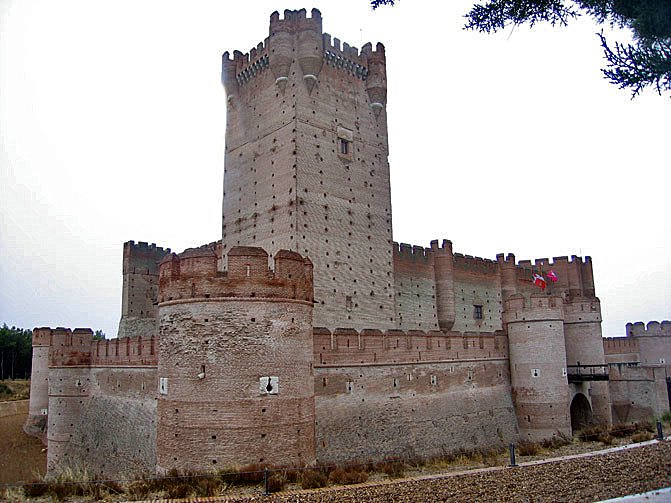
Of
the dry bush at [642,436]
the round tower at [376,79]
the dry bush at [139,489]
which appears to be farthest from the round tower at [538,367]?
the dry bush at [139,489]

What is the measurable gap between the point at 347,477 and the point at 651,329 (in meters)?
25.1

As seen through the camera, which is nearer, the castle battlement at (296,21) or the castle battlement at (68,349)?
the castle battlement at (68,349)

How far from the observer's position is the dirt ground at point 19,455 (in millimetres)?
19547

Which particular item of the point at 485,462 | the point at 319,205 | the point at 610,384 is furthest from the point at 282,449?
the point at 610,384

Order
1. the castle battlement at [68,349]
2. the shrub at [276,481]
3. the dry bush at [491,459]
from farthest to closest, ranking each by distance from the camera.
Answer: the castle battlement at [68,349] < the dry bush at [491,459] < the shrub at [276,481]

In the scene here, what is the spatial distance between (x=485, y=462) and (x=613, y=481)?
3.96m

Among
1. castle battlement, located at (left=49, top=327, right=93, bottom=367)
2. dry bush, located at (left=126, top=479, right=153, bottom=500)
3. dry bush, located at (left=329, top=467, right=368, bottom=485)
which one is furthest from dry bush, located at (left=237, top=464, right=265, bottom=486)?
castle battlement, located at (left=49, top=327, right=93, bottom=367)

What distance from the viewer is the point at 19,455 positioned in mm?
22000

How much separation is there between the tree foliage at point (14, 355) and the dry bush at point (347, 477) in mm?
42335

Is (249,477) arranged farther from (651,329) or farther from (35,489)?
(651,329)

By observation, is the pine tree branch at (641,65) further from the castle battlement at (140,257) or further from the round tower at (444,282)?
the castle battlement at (140,257)

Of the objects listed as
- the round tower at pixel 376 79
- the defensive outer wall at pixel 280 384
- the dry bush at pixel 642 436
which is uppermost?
the round tower at pixel 376 79

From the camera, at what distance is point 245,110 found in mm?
22672

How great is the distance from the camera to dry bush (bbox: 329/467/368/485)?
1009cm
